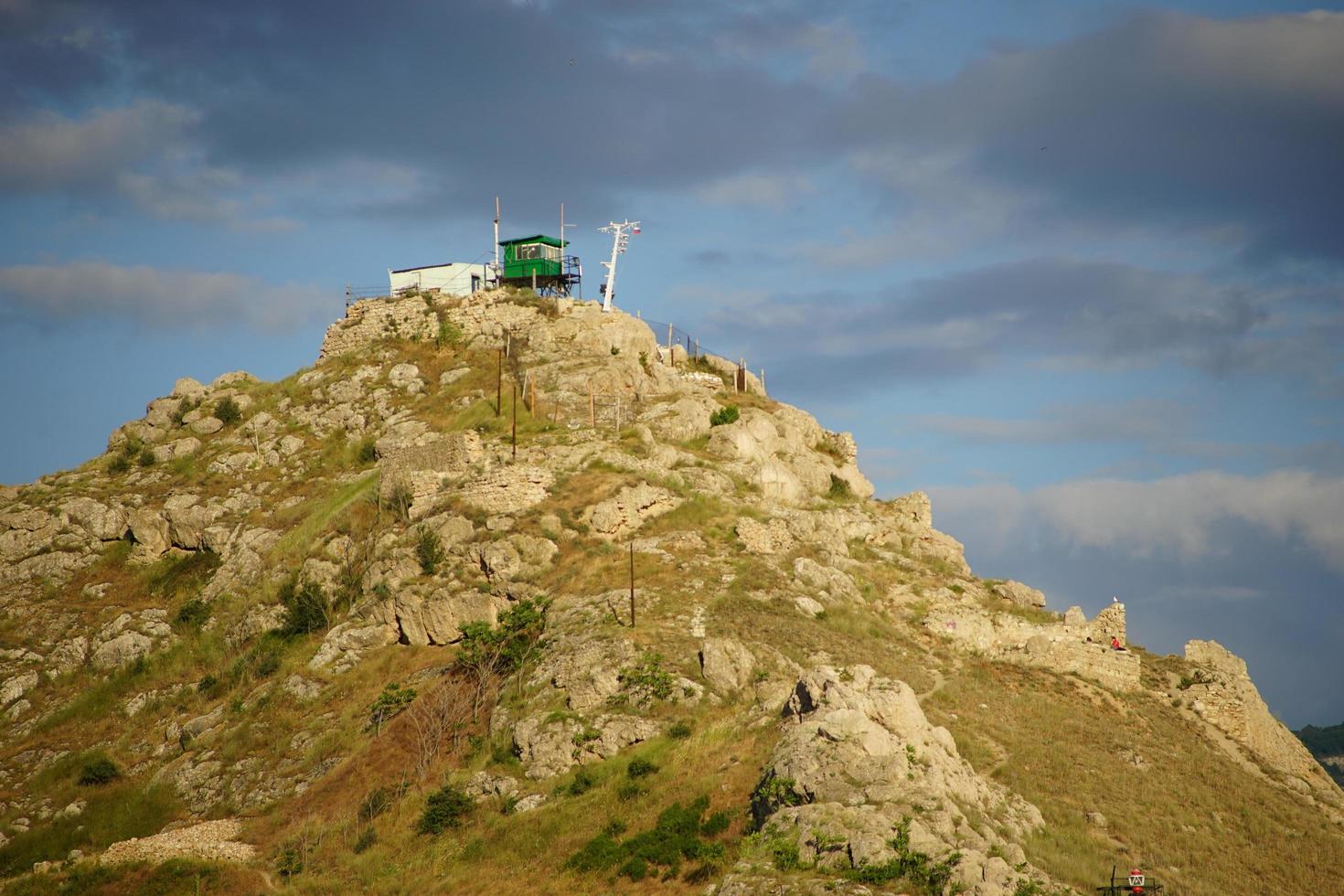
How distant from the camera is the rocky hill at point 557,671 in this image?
3388cm

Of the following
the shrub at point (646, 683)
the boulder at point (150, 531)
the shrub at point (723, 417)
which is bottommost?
the shrub at point (646, 683)

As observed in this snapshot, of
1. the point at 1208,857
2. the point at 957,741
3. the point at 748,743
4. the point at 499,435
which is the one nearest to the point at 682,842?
the point at 748,743

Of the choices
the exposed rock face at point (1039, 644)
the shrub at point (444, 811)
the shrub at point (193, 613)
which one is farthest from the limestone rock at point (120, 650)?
the exposed rock face at point (1039, 644)

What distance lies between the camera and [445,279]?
3120 inches

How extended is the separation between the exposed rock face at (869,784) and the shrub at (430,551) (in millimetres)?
19526

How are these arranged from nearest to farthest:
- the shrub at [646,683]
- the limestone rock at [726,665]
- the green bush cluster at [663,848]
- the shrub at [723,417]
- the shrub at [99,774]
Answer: the green bush cluster at [663,848]
the shrub at [646,683]
the limestone rock at [726,665]
the shrub at [99,774]
the shrub at [723,417]

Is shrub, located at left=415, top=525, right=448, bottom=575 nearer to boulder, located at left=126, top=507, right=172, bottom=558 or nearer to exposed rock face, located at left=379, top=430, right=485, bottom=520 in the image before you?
exposed rock face, located at left=379, top=430, right=485, bottom=520

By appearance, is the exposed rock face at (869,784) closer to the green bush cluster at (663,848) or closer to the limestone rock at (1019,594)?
the green bush cluster at (663,848)

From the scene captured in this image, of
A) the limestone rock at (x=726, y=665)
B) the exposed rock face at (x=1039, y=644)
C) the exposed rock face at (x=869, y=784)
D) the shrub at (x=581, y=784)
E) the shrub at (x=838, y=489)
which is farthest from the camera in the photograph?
the shrub at (x=838, y=489)

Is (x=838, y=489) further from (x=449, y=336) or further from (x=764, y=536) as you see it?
(x=449, y=336)

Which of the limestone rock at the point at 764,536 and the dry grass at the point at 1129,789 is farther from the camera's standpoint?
the limestone rock at the point at 764,536

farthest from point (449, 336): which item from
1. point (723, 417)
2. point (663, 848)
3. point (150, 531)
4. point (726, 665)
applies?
point (663, 848)

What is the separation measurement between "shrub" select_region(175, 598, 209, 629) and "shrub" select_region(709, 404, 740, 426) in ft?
87.9

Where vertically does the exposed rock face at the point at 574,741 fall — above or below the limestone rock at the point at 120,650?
below
